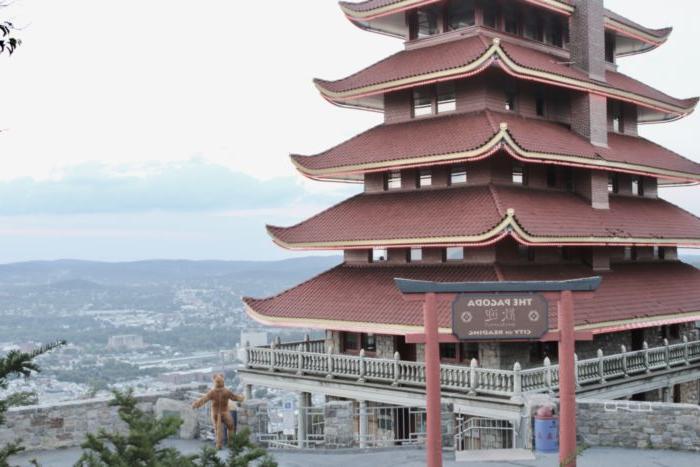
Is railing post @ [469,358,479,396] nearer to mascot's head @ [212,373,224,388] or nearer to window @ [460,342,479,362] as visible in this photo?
window @ [460,342,479,362]

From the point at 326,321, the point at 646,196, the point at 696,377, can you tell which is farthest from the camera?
the point at 646,196

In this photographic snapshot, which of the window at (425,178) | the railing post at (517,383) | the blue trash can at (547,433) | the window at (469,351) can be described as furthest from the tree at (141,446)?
the window at (425,178)

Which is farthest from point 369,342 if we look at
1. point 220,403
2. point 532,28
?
point 532,28

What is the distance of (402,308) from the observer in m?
28.8

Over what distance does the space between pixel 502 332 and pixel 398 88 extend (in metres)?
16.6

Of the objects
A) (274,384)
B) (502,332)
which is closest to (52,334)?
(274,384)

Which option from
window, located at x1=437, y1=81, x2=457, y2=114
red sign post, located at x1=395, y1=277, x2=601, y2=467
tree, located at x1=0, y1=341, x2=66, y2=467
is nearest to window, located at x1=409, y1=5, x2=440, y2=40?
window, located at x1=437, y1=81, x2=457, y2=114

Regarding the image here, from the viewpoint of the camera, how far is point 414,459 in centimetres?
2125

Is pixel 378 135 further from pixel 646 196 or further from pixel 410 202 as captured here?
pixel 646 196

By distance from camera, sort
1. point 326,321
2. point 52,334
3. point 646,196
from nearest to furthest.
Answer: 1. point 326,321
2. point 646,196
3. point 52,334

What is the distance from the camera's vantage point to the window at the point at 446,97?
108 feet

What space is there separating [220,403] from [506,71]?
15.9 meters

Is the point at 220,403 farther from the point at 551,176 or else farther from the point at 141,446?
the point at 551,176

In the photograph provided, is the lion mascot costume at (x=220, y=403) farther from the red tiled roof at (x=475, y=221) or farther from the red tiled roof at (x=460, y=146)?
the red tiled roof at (x=460, y=146)
